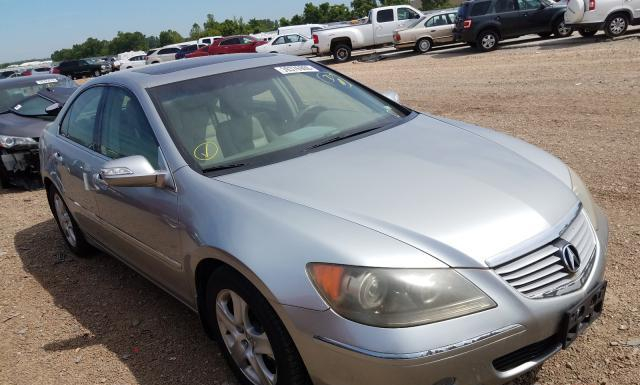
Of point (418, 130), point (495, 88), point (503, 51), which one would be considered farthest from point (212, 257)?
point (503, 51)

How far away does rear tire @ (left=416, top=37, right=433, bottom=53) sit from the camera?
70.6 feet

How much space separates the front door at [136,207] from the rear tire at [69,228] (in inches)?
33.9

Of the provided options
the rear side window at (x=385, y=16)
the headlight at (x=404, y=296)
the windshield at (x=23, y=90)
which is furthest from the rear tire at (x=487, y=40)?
the headlight at (x=404, y=296)

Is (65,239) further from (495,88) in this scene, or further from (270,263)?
(495,88)

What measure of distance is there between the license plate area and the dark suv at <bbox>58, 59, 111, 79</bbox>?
1813 inches

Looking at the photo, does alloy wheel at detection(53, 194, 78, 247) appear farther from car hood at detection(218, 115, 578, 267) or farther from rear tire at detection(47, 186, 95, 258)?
car hood at detection(218, 115, 578, 267)

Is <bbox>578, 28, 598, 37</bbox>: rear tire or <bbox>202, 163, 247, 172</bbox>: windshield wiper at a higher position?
<bbox>578, 28, 598, 37</bbox>: rear tire

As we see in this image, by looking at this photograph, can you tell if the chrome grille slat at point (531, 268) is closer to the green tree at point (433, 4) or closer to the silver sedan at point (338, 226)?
the silver sedan at point (338, 226)

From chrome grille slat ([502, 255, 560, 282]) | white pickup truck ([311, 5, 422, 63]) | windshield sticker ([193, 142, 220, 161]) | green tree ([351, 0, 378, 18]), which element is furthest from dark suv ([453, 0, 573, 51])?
green tree ([351, 0, 378, 18])

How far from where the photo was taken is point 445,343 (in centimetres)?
202

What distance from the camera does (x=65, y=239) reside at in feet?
16.7

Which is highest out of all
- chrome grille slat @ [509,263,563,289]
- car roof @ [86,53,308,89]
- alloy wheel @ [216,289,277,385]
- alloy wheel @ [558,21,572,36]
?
alloy wheel @ [558,21,572,36]

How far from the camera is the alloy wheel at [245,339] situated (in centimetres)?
256

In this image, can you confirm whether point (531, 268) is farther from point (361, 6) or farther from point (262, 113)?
point (361, 6)
